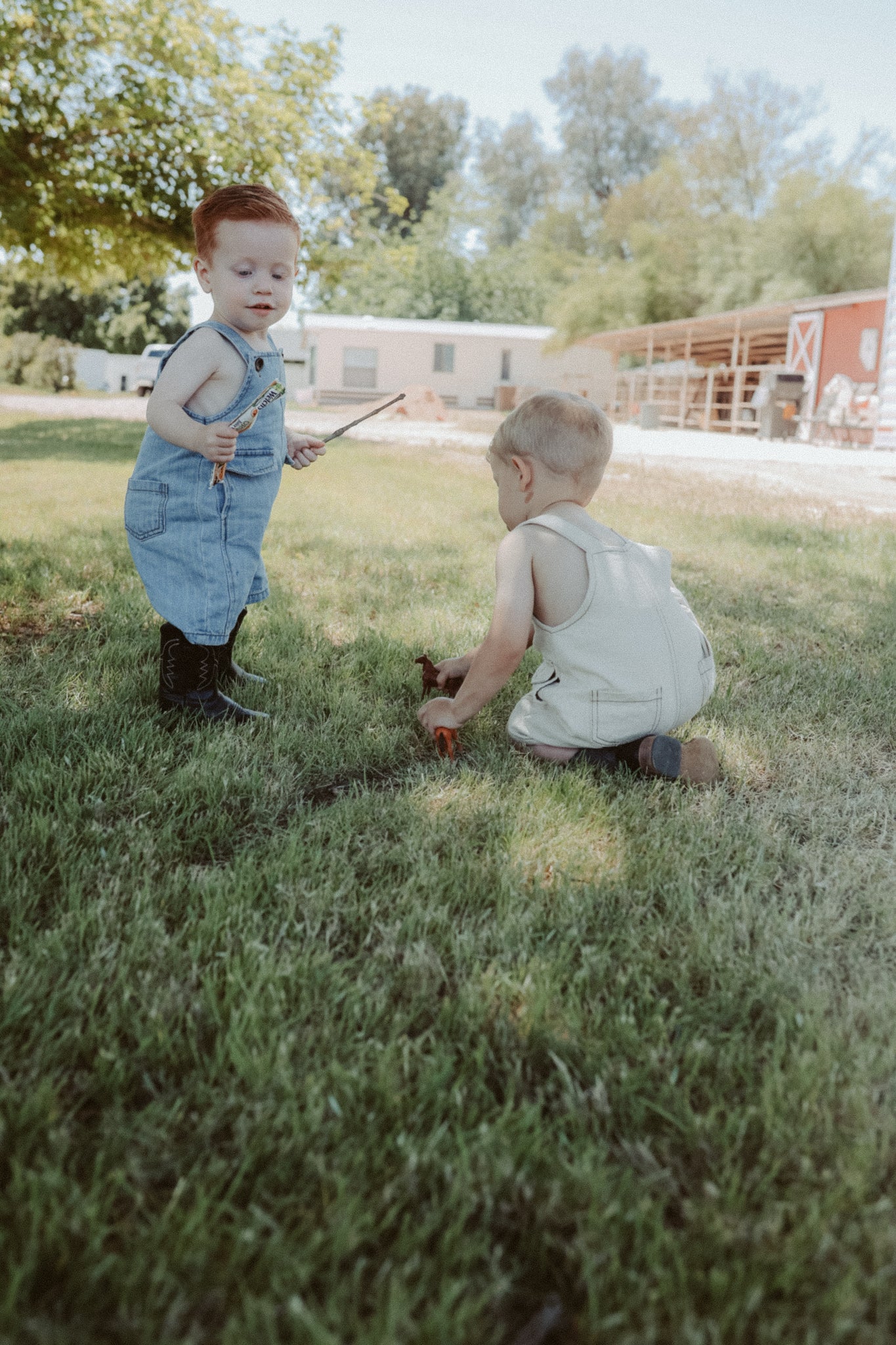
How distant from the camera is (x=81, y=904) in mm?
1520

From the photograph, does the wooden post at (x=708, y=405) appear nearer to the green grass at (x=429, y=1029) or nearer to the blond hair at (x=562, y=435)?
the green grass at (x=429, y=1029)

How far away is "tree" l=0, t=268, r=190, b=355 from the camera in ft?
125

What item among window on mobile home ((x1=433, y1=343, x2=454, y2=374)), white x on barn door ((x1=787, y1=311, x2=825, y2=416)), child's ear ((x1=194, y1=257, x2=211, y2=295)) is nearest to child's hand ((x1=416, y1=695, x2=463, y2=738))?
child's ear ((x1=194, y1=257, x2=211, y2=295))

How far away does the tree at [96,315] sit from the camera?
38125 mm

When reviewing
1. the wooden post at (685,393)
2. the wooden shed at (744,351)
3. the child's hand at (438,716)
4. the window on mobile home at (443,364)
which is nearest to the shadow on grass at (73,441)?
the child's hand at (438,716)

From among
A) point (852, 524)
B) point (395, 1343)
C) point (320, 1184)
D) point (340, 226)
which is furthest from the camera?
point (340, 226)

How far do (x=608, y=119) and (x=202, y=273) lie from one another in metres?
61.5

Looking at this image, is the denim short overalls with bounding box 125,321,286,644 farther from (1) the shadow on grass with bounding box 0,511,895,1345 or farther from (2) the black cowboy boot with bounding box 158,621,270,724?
(1) the shadow on grass with bounding box 0,511,895,1345

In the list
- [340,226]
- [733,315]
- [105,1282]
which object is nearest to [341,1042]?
[105,1282]

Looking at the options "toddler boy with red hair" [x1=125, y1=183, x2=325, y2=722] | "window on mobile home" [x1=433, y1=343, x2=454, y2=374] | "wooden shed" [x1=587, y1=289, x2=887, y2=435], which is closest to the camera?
"toddler boy with red hair" [x1=125, y1=183, x2=325, y2=722]

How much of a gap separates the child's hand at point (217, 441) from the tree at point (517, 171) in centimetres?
6118

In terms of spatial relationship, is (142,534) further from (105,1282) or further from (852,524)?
(852,524)

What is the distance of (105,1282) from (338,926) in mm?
671

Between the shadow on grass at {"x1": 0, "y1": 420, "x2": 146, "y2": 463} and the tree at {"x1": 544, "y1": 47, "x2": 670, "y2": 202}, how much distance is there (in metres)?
48.4
